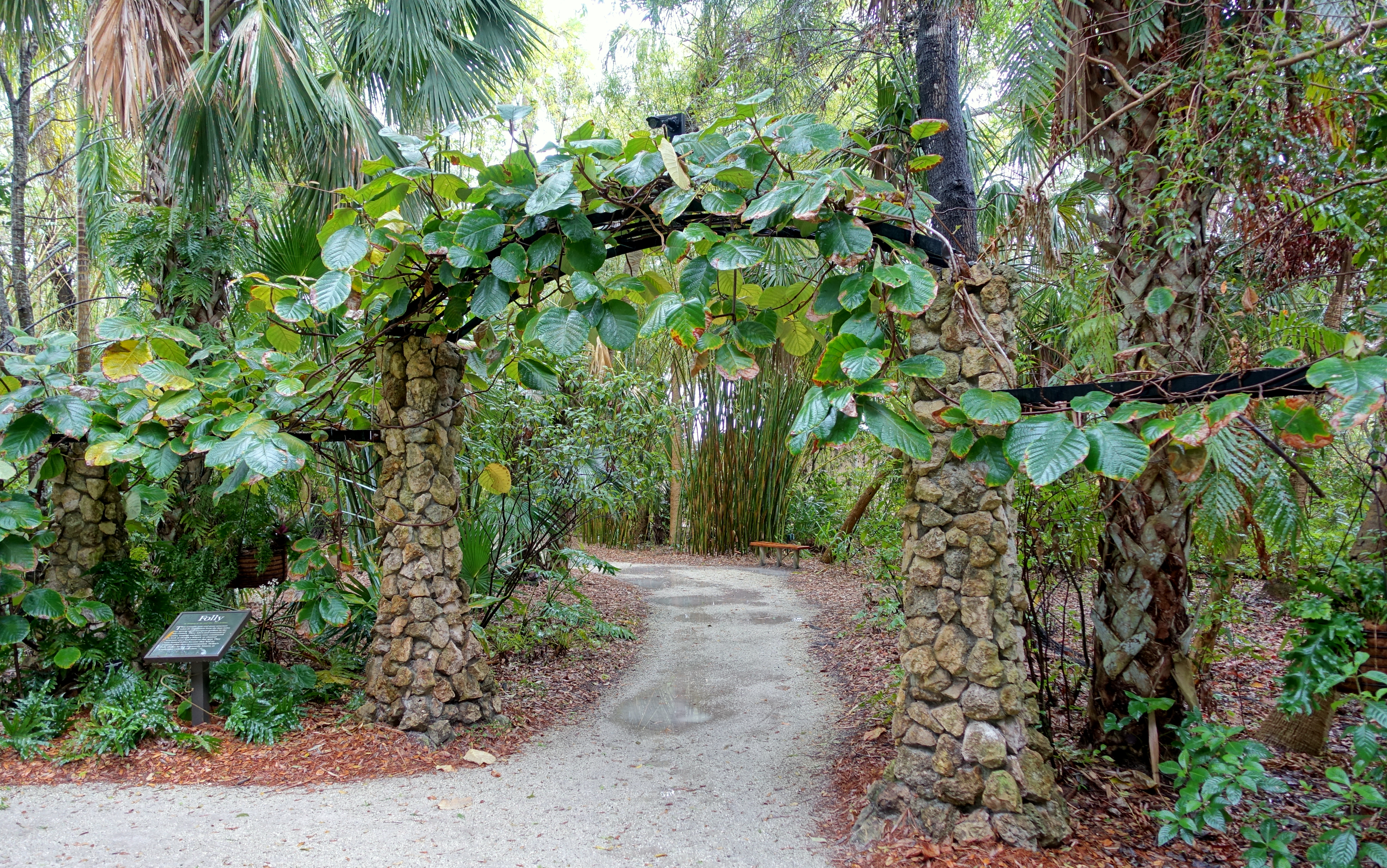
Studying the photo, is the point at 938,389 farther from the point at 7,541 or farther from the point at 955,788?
the point at 7,541

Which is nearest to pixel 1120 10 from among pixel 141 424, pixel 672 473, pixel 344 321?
pixel 344 321

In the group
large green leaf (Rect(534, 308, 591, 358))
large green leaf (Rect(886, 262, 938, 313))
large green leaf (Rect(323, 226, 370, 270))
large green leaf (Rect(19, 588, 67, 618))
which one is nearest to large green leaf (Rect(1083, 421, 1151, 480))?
large green leaf (Rect(886, 262, 938, 313))

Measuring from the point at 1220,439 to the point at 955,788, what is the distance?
137 cm

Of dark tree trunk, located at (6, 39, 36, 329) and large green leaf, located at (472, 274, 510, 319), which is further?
dark tree trunk, located at (6, 39, 36, 329)

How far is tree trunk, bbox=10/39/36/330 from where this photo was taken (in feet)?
19.0

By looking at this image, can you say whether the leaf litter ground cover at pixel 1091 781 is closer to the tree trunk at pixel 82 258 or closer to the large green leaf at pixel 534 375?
the large green leaf at pixel 534 375

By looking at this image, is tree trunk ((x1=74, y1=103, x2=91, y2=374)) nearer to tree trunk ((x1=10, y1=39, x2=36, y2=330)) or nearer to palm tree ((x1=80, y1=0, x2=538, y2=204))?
tree trunk ((x1=10, y1=39, x2=36, y2=330))

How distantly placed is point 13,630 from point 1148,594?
189 inches

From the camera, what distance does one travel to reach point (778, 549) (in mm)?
10125

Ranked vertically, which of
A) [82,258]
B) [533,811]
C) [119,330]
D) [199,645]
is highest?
[82,258]

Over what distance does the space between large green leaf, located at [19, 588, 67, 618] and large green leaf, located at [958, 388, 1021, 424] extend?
402 centimetres

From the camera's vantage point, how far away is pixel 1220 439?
246cm

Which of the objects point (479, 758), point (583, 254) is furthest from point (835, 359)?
point (479, 758)

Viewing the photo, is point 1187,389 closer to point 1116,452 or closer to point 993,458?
point 1116,452
